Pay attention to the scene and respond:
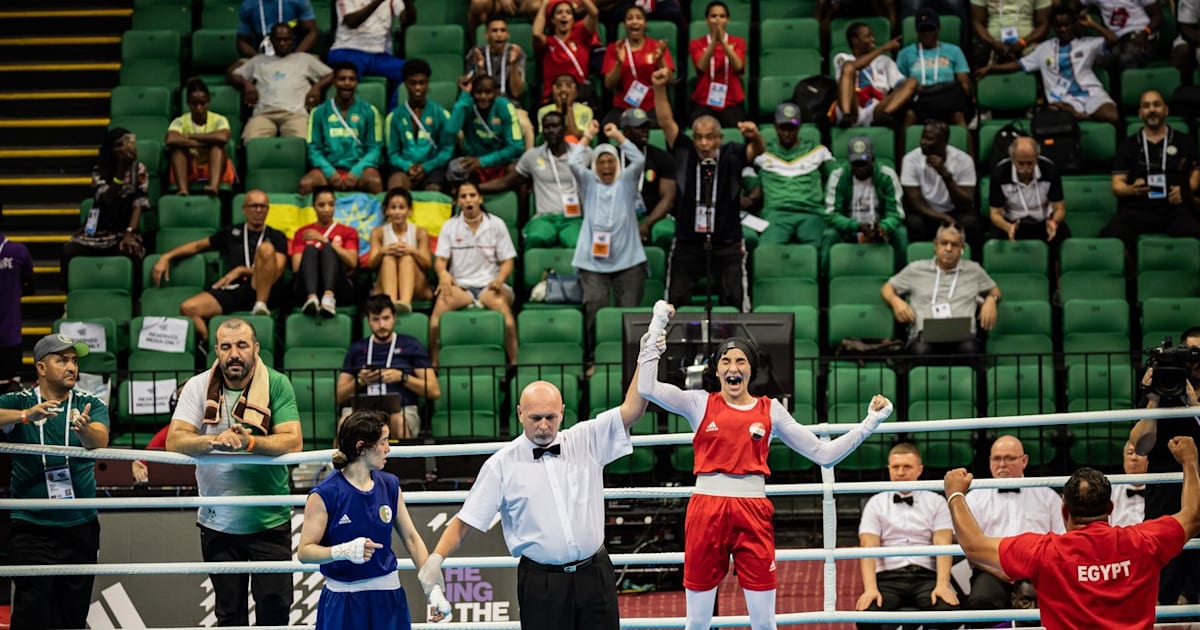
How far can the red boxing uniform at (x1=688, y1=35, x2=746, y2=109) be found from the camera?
12438mm

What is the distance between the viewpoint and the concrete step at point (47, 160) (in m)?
13.2

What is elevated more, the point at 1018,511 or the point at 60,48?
the point at 60,48

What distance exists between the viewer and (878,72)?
12.6 metres

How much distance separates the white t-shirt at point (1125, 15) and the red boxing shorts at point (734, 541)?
7.96 meters

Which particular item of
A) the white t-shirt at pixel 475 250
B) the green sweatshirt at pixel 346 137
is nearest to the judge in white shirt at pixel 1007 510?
the white t-shirt at pixel 475 250

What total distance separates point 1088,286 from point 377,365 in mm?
5106

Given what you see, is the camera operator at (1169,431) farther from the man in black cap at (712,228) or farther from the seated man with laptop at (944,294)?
the man in black cap at (712,228)

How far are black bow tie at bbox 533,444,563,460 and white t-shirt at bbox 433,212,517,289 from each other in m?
5.06

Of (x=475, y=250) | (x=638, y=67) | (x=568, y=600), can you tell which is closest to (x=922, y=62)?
(x=638, y=67)

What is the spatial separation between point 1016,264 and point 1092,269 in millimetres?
552

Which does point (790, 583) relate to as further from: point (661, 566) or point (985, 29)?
point (985, 29)

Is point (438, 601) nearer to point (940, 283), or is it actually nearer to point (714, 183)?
point (714, 183)

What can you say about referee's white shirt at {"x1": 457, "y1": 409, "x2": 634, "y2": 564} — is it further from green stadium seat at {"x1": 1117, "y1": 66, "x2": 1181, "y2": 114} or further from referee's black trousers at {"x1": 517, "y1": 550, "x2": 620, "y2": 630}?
green stadium seat at {"x1": 1117, "y1": 66, "x2": 1181, "y2": 114}

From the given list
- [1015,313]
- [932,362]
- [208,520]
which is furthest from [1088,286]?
[208,520]
